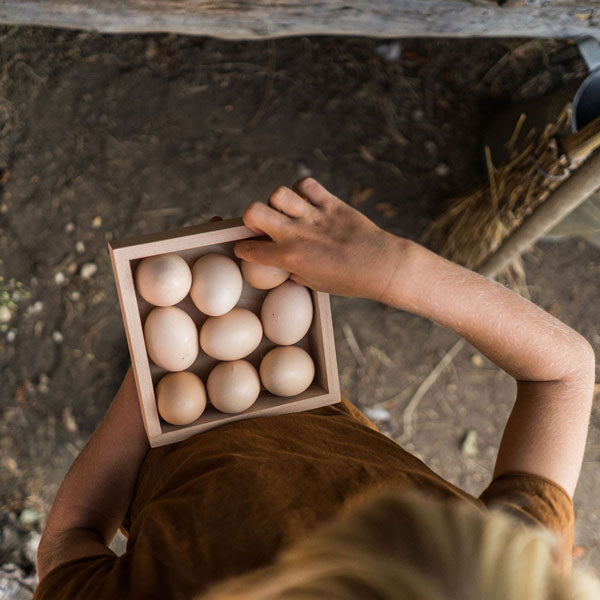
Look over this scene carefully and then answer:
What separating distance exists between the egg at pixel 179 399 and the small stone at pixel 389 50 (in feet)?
3.81

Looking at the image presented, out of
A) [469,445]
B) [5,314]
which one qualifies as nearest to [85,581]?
[5,314]

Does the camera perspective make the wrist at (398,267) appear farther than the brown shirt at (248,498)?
Yes

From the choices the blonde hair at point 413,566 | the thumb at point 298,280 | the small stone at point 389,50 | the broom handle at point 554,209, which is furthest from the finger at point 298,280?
the small stone at point 389,50

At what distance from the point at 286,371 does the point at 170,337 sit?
18 centimetres

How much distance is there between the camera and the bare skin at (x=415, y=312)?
731mm

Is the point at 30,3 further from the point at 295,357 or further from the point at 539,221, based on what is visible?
the point at 539,221

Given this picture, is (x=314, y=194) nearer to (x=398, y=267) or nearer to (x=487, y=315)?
(x=398, y=267)

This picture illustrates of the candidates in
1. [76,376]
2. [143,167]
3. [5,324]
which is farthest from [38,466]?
[143,167]

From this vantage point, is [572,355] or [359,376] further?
[359,376]

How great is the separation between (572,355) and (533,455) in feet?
0.52

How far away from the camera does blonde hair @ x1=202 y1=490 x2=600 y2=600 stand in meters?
0.50

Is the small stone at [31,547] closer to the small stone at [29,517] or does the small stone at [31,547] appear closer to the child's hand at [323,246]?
the small stone at [29,517]

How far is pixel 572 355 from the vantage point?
0.80 metres

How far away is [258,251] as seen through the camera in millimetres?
748
